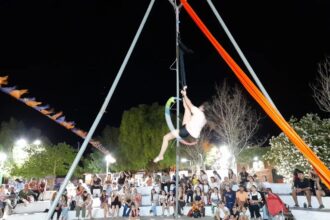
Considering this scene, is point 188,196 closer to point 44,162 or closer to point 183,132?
point 183,132

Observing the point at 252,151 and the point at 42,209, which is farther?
the point at 252,151

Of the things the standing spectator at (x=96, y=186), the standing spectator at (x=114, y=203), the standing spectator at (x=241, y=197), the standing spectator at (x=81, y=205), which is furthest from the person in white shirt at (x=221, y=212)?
the standing spectator at (x=96, y=186)

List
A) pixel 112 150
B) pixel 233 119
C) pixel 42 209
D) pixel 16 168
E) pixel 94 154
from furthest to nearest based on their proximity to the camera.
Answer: pixel 94 154, pixel 112 150, pixel 16 168, pixel 233 119, pixel 42 209

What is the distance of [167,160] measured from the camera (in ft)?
127

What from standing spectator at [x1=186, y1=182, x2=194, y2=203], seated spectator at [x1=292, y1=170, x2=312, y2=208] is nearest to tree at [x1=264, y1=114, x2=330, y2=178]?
seated spectator at [x1=292, y1=170, x2=312, y2=208]

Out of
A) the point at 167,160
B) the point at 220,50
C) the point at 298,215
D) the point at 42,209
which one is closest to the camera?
the point at 220,50

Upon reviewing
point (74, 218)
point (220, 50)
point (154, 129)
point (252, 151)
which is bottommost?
Result: point (74, 218)

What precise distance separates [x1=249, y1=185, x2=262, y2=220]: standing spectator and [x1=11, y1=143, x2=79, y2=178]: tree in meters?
35.4

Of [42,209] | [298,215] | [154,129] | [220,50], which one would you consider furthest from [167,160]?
[220,50]

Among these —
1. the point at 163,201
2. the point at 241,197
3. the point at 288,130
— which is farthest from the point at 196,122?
the point at 163,201

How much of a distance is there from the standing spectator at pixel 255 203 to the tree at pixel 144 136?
25799 mm

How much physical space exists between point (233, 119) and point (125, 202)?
12401mm

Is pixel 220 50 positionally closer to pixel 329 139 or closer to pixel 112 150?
pixel 329 139

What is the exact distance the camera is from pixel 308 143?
16.2 m
